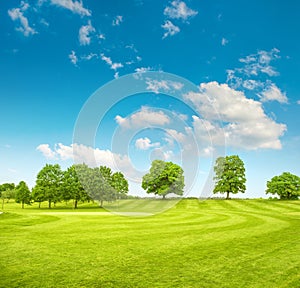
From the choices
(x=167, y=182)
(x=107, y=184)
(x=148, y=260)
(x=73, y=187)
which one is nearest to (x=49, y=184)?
(x=73, y=187)

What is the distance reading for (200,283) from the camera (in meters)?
7.51

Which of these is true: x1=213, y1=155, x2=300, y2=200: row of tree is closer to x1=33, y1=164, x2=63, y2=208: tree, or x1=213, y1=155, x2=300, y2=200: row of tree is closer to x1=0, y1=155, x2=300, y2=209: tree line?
x1=0, y1=155, x2=300, y2=209: tree line

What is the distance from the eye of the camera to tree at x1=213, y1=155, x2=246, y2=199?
72438mm

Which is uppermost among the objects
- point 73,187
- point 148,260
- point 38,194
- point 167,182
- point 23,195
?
point 167,182

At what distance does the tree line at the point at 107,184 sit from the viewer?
52719mm

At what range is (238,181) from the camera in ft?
238

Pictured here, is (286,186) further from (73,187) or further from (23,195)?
(23,195)

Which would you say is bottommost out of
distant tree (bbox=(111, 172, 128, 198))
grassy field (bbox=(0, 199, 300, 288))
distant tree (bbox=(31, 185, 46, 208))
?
grassy field (bbox=(0, 199, 300, 288))

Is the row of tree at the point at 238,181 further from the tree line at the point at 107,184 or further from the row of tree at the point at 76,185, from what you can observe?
the row of tree at the point at 76,185

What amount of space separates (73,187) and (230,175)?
1587 inches

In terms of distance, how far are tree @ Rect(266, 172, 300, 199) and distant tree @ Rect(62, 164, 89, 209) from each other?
4647 centimetres

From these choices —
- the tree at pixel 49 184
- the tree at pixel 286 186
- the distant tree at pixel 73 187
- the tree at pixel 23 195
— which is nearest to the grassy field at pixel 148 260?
the distant tree at pixel 73 187

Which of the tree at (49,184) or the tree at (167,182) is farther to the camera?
the tree at (49,184)

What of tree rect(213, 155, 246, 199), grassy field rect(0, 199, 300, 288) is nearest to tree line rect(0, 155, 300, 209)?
tree rect(213, 155, 246, 199)
